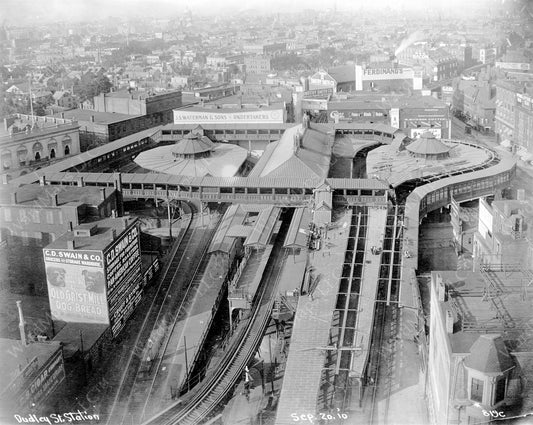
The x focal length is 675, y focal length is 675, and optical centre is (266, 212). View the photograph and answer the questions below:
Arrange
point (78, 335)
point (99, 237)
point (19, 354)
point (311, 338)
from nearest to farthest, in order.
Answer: point (19, 354), point (311, 338), point (78, 335), point (99, 237)

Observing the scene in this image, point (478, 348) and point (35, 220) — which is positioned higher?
point (478, 348)

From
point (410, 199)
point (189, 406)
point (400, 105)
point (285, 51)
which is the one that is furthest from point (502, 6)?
point (285, 51)

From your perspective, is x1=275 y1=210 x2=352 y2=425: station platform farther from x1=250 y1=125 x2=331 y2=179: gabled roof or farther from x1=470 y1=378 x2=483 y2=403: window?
x1=250 y1=125 x2=331 y2=179: gabled roof

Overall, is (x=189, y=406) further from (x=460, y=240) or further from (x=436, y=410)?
(x=460, y=240)

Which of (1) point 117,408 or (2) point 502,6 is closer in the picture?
(1) point 117,408

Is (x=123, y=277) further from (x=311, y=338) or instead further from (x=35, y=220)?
(x=311, y=338)

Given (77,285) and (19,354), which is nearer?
(19,354)

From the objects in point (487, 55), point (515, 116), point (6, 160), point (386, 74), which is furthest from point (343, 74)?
point (6, 160)

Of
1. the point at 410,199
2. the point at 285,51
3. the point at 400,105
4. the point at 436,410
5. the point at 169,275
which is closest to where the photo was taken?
the point at 436,410
